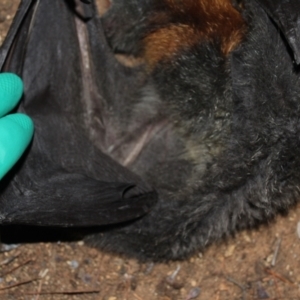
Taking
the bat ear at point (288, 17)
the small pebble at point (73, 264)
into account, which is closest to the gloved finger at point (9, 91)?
the small pebble at point (73, 264)

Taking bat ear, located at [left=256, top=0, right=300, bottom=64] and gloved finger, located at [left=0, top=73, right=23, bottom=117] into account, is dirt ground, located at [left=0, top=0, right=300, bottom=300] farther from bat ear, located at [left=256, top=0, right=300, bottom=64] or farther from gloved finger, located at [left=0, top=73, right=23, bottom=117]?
bat ear, located at [left=256, top=0, right=300, bottom=64]

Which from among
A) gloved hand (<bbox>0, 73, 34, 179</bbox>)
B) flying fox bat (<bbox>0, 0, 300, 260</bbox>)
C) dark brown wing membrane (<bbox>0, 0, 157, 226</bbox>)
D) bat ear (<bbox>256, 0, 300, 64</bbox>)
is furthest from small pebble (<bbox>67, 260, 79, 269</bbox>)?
bat ear (<bbox>256, 0, 300, 64</bbox>)

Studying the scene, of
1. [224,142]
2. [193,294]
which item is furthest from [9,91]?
[193,294]

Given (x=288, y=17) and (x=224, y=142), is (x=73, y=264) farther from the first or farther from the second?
(x=288, y=17)

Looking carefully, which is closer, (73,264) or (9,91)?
(9,91)

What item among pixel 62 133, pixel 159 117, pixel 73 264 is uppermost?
pixel 62 133

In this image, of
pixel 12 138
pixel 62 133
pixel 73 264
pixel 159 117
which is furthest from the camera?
pixel 159 117

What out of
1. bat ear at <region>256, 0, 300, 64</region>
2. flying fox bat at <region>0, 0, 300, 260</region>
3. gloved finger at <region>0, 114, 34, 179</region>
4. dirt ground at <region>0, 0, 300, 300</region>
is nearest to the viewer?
bat ear at <region>256, 0, 300, 64</region>

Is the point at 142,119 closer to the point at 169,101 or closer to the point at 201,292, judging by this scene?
the point at 169,101

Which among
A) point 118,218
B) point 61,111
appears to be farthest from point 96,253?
point 61,111
